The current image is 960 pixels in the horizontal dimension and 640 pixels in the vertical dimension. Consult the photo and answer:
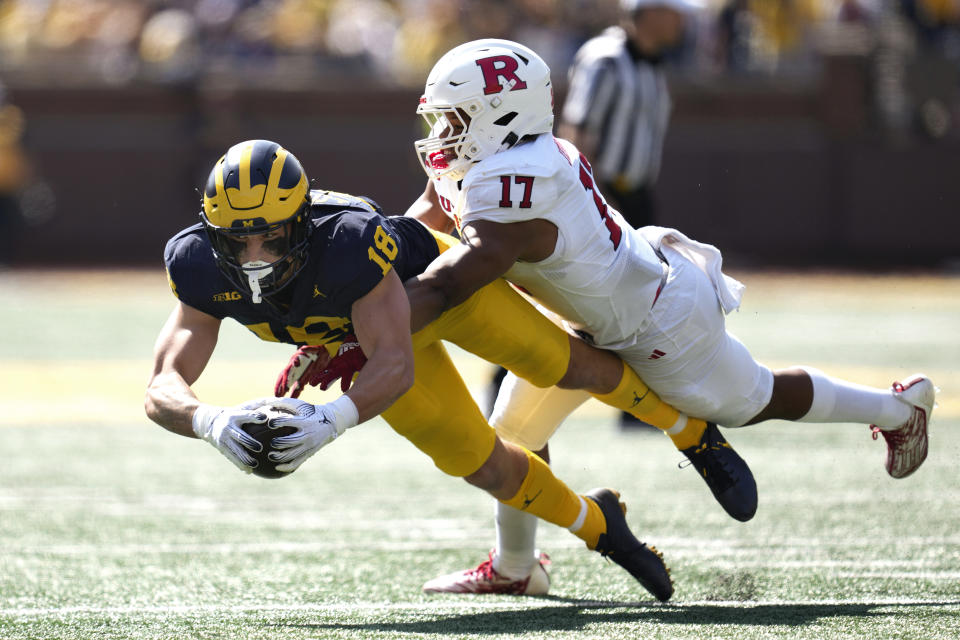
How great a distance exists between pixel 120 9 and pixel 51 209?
7.86 ft

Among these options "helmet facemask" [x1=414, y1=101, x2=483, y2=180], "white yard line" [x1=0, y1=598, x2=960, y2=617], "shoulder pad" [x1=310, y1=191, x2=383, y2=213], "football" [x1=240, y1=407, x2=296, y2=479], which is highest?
"helmet facemask" [x1=414, y1=101, x2=483, y2=180]

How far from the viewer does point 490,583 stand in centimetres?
384

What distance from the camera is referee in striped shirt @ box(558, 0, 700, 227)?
19.9ft

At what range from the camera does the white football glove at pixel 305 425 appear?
3004 millimetres

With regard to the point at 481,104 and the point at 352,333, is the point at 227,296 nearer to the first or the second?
the point at 352,333

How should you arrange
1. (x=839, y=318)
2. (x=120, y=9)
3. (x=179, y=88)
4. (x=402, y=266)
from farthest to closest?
(x=120, y=9) < (x=179, y=88) < (x=839, y=318) < (x=402, y=266)

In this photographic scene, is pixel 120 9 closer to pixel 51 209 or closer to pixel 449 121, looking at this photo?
pixel 51 209

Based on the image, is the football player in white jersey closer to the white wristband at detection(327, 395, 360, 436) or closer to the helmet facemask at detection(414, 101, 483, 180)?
the helmet facemask at detection(414, 101, 483, 180)

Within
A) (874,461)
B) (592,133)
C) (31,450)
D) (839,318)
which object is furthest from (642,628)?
(839,318)

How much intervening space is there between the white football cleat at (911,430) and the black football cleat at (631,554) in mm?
856

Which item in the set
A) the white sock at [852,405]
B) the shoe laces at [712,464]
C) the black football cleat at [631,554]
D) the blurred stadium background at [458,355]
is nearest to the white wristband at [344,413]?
the blurred stadium background at [458,355]

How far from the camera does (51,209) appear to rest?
14617 millimetres

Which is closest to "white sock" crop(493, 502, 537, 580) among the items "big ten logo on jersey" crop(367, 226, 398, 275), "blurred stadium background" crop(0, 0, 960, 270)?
"big ten logo on jersey" crop(367, 226, 398, 275)

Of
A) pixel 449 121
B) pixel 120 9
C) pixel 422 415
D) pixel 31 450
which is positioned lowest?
pixel 31 450
